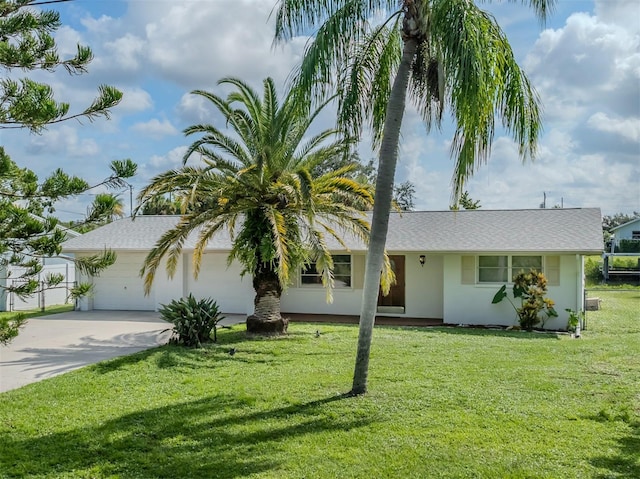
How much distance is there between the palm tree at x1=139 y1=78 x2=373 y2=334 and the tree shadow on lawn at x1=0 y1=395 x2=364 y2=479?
19.2 ft

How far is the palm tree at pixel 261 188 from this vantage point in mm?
13453

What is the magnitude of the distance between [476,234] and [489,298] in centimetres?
220

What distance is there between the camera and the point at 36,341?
14.1 meters

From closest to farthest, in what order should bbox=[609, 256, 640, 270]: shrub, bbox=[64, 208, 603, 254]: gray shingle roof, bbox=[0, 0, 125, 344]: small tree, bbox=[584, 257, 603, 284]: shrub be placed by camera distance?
bbox=[0, 0, 125, 344]: small tree, bbox=[64, 208, 603, 254]: gray shingle roof, bbox=[584, 257, 603, 284]: shrub, bbox=[609, 256, 640, 270]: shrub

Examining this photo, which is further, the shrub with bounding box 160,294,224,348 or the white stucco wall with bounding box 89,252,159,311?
the white stucco wall with bounding box 89,252,159,311

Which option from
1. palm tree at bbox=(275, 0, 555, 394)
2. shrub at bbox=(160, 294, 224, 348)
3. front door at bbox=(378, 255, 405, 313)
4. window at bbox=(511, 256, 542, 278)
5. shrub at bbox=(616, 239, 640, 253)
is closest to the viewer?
palm tree at bbox=(275, 0, 555, 394)

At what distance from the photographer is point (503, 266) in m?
17.2

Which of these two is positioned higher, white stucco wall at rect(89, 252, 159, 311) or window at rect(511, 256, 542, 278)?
window at rect(511, 256, 542, 278)

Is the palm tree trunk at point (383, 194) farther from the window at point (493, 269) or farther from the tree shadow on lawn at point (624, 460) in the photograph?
the window at point (493, 269)

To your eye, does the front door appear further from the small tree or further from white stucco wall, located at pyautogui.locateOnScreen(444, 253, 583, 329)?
the small tree

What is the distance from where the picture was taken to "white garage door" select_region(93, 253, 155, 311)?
21172mm

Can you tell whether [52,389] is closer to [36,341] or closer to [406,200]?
[36,341]

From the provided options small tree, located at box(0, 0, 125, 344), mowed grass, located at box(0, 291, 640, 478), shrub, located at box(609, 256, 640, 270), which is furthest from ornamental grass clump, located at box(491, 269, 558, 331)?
shrub, located at box(609, 256, 640, 270)

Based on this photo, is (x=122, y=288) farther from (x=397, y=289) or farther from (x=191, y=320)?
(x=397, y=289)
